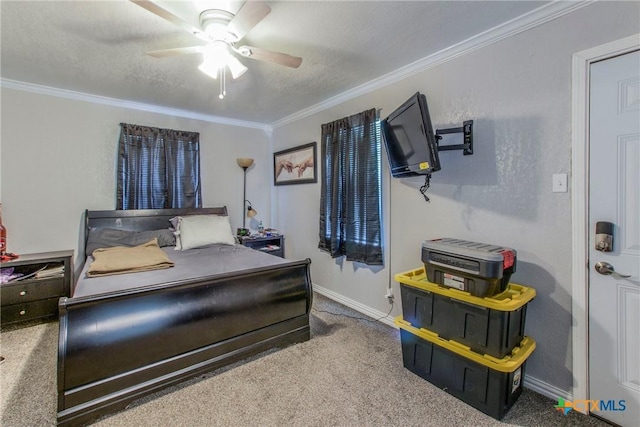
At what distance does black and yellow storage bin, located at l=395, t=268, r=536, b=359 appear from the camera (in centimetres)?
161

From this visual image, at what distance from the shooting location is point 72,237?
3189 mm

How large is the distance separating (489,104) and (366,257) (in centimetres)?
170

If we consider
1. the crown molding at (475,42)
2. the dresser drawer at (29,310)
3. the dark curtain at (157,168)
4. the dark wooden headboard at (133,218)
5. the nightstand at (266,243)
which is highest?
the crown molding at (475,42)

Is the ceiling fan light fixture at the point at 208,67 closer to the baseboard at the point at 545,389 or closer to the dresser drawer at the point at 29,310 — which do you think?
the dresser drawer at the point at 29,310

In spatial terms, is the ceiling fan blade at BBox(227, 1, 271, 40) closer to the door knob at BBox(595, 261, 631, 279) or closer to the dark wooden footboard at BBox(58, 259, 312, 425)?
the dark wooden footboard at BBox(58, 259, 312, 425)

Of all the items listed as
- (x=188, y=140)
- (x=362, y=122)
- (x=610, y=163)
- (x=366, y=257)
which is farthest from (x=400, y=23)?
(x=188, y=140)

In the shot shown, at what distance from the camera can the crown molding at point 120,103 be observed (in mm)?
2893

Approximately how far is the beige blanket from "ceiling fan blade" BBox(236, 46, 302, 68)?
5.84ft

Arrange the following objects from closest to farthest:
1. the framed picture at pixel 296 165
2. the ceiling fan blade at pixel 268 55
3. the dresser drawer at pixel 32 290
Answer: the ceiling fan blade at pixel 268 55 < the dresser drawer at pixel 32 290 < the framed picture at pixel 296 165

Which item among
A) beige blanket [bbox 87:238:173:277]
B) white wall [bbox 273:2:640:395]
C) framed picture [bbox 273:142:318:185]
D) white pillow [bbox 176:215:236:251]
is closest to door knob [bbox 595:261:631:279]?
white wall [bbox 273:2:640:395]

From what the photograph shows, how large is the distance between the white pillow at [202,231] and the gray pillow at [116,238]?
0.87 feet

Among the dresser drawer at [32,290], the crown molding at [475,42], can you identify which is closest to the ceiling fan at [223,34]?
the crown molding at [475,42]

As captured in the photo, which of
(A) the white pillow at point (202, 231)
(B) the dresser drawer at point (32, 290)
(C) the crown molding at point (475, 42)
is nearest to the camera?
(C) the crown molding at point (475, 42)

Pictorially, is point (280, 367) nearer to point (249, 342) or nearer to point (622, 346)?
point (249, 342)
